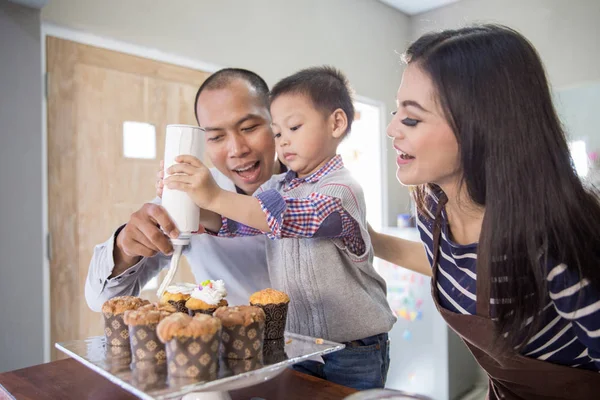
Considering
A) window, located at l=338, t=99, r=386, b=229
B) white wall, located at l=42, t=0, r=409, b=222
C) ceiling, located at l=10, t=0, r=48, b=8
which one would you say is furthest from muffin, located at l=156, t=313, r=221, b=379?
window, located at l=338, t=99, r=386, b=229

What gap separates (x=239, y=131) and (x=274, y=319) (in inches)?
26.8

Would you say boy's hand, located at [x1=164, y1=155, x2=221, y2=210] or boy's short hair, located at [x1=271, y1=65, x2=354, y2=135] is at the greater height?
boy's short hair, located at [x1=271, y1=65, x2=354, y2=135]

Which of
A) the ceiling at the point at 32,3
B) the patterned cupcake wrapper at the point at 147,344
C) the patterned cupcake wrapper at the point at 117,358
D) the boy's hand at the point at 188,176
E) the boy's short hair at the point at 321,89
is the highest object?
the ceiling at the point at 32,3

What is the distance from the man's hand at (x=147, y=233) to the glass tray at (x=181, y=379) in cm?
23

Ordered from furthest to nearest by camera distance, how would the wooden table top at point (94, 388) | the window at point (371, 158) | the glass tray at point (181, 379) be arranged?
the window at point (371, 158), the wooden table top at point (94, 388), the glass tray at point (181, 379)

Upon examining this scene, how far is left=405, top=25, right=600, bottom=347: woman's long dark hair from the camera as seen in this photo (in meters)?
0.91

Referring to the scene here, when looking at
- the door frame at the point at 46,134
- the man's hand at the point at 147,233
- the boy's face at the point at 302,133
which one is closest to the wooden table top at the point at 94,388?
the man's hand at the point at 147,233

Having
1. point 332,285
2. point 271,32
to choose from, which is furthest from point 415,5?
point 332,285

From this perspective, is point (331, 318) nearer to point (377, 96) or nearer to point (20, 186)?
point (20, 186)

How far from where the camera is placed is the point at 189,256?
1659 millimetres

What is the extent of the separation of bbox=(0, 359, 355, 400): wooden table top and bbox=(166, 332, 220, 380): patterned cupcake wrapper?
0.19m

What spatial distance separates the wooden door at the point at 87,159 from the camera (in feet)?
8.25

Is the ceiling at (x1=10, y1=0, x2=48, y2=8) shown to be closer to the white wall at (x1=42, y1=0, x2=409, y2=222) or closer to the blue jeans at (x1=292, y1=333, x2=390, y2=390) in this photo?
the white wall at (x1=42, y1=0, x2=409, y2=222)

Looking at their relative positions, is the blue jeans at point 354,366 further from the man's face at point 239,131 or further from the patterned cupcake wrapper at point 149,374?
the man's face at point 239,131
